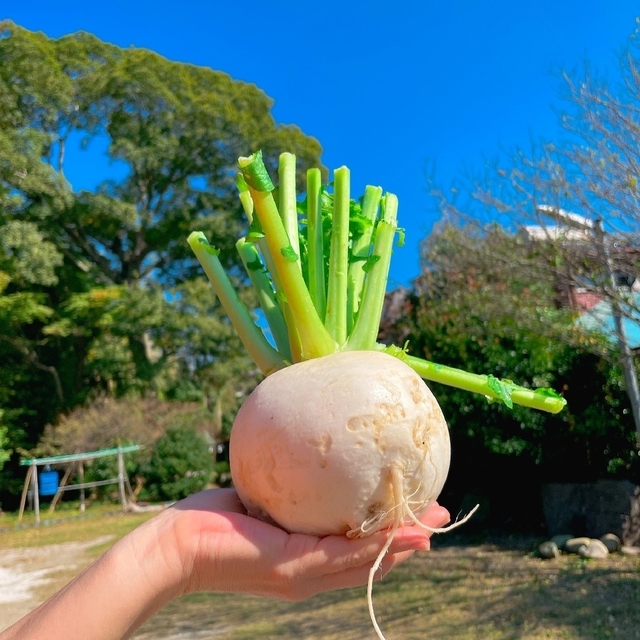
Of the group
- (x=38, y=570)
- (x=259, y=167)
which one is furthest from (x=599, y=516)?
(x=38, y=570)

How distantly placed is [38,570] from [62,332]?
11795 mm

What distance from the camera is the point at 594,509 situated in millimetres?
7215

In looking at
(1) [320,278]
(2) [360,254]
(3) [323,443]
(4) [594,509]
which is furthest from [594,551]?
(3) [323,443]

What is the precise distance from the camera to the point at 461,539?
27.5ft

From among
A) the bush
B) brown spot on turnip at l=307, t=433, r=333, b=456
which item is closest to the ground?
brown spot on turnip at l=307, t=433, r=333, b=456

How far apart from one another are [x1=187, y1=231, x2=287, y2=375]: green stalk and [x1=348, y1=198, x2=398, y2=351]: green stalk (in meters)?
0.37

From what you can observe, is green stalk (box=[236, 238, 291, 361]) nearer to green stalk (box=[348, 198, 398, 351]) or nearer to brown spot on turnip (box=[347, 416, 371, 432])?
green stalk (box=[348, 198, 398, 351])

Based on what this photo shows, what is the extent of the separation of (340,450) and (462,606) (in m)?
4.55

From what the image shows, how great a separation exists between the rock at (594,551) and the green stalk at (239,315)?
5.81 meters

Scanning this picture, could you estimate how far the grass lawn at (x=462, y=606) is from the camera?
4918mm

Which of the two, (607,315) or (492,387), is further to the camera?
(607,315)

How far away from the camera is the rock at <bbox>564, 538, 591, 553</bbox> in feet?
22.2

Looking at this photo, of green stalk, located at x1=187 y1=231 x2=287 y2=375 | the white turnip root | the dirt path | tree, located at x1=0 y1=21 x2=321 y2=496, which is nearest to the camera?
the white turnip root

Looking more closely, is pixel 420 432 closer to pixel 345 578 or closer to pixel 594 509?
pixel 345 578
